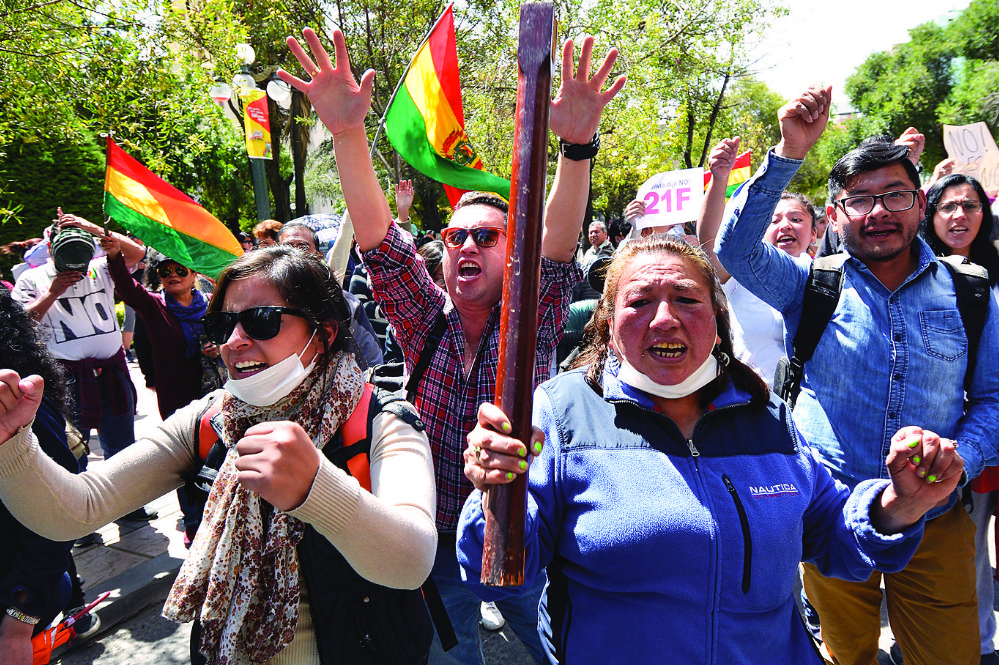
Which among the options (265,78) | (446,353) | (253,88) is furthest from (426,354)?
(265,78)

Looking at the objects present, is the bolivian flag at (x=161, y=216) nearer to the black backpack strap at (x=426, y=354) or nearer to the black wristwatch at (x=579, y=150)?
the black backpack strap at (x=426, y=354)

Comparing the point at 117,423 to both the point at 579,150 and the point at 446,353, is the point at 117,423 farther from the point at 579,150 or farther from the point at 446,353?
the point at 579,150

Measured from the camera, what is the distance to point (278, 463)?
1181 mm

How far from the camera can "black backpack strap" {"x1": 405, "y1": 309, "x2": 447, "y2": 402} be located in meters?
2.39

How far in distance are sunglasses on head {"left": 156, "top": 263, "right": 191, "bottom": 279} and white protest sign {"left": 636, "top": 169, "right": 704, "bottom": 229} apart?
363 centimetres

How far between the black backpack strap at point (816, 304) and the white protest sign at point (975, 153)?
3.99 m

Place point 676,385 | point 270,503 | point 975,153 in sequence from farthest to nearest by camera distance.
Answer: point 975,153 → point 676,385 → point 270,503

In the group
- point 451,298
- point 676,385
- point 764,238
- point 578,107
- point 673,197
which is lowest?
point 676,385

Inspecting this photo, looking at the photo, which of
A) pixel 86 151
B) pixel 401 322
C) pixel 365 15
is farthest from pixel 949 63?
pixel 401 322

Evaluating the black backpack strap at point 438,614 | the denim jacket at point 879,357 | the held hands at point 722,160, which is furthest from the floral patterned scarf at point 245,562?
the held hands at point 722,160

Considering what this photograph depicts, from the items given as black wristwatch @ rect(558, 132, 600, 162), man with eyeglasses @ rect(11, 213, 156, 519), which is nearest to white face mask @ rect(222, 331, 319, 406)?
black wristwatch @ rect(558, 132, 600, 162)

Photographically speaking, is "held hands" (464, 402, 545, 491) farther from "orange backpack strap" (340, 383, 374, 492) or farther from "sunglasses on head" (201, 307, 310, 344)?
"sunglasses on head" (201, 307, 310, 344)

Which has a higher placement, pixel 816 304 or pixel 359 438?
pixel 816 304

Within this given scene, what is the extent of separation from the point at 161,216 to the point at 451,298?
283cm
